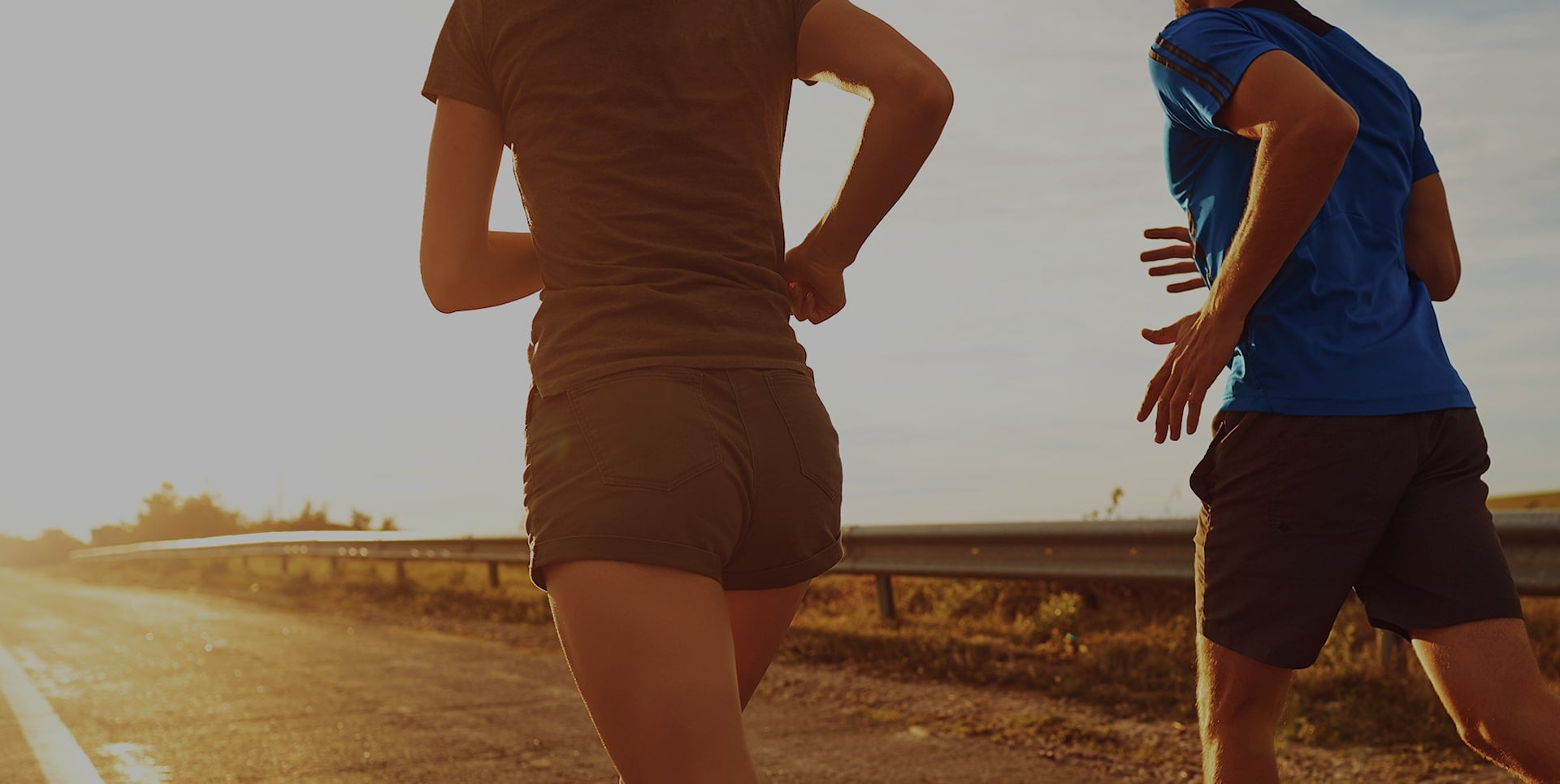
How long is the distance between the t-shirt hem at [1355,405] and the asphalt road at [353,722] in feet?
8.01

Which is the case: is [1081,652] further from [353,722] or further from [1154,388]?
[1154,388]

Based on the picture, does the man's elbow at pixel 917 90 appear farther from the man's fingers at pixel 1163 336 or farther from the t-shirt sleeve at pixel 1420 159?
the t-shirt sleeve at pixel 1420 159

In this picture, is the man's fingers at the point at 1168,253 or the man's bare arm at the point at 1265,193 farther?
the man's fingers at the point at 1168,253

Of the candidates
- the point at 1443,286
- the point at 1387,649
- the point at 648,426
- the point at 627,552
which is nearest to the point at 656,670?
the point at 627,552

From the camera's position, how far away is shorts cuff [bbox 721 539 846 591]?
191cm

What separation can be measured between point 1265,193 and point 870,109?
754 millimetres

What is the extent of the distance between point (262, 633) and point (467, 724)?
532cm

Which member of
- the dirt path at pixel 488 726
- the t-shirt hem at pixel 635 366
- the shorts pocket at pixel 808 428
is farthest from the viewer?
the dirt path at pixel 488 726

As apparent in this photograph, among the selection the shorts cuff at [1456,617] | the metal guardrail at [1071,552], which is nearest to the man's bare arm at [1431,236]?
the shorts cuff at [1456,617]

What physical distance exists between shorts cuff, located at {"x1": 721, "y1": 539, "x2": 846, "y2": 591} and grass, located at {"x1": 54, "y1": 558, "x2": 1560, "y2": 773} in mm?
3251

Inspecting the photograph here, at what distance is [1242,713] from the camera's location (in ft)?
8.16

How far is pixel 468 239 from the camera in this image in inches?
77.6

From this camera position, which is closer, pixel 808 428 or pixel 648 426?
pixel 648 426

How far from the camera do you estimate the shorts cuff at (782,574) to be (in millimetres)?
1913
